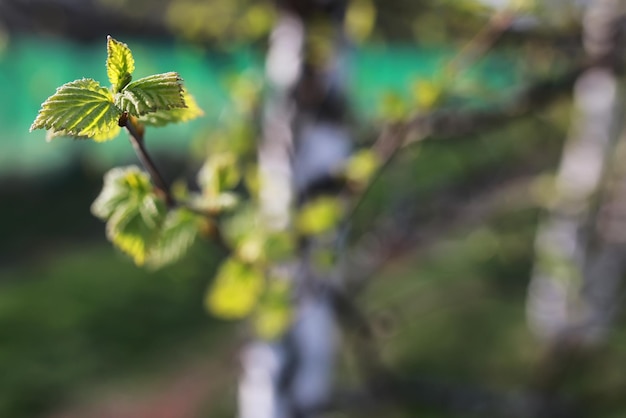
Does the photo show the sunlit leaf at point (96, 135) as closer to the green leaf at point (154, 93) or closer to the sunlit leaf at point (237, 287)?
the green leaf at point (154, 93)

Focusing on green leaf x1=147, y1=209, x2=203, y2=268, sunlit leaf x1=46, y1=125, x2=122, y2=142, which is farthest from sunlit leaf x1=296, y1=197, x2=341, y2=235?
sunlit leaf x1=46, y1=125, x2=122, y2=142

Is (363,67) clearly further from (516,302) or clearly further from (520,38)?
(520,38)

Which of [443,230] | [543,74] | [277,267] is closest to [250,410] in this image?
[277,267]

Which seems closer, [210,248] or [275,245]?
[275,245]

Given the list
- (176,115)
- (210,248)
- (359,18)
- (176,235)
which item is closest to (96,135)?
(176,115)

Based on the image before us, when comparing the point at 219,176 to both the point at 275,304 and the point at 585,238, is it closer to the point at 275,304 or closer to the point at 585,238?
the point at 275,304

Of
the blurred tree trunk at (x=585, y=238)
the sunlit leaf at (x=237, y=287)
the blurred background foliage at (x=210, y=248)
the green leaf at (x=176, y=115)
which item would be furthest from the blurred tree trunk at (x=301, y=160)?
the blurred tree trunk at (x=585, y=238)

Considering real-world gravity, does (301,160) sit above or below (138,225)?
above
